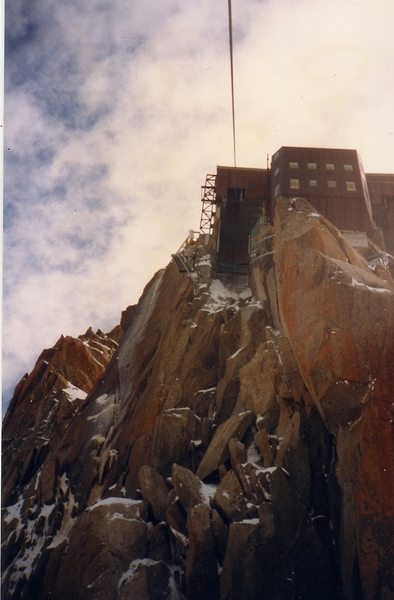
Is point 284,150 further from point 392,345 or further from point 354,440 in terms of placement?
point 354,440

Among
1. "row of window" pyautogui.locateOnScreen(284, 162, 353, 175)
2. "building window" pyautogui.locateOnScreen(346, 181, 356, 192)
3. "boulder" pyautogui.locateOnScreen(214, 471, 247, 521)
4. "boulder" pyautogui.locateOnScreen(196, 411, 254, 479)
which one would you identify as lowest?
"boulder" pyautogui.locateOnScreen(214, 471, 247, 521)

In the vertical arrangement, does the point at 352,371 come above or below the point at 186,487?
above

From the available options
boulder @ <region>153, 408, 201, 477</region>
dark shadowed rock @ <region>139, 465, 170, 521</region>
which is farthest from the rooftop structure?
dark shadowed rock @ <region>139, 465, 170, 521</region>

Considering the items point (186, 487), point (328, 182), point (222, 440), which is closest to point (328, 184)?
point (328, 182)

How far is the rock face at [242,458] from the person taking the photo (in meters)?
16.9

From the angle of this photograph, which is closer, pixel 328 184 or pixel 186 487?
pixel 186 487

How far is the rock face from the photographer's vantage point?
16.9 metres

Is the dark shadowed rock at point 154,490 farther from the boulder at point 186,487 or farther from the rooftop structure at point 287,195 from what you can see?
the rooftop structure at point 287,195

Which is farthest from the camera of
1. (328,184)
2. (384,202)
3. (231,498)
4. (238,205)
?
(238,205)

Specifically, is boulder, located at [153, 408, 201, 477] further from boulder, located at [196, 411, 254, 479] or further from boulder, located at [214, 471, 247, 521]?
boulder, located at [214, 471, 247, 521]

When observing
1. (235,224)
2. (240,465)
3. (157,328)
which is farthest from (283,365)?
(235,224)

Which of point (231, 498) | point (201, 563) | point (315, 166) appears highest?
point (315, 166)

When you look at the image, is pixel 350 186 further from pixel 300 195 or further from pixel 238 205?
pixel 238 205

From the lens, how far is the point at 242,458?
Result: 65.9 ft
